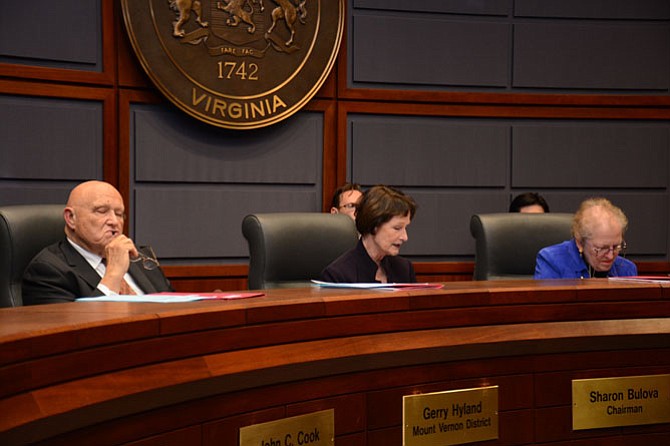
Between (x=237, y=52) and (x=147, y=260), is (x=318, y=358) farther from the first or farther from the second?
(x=237, y=52)

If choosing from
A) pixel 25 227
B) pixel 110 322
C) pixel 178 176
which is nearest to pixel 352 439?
pixel 110 322

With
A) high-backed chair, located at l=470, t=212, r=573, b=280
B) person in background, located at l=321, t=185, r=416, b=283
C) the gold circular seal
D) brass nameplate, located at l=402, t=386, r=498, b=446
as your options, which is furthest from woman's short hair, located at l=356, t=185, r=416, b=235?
the gold circular seal

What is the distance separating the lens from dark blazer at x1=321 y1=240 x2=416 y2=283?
2.79 m

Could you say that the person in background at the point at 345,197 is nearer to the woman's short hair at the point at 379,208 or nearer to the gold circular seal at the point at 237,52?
the gold circular seal at the point at 237,52

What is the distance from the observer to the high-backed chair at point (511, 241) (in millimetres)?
3283

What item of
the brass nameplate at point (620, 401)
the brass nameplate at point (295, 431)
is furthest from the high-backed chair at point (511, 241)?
the brass nameplate at point (295, 431)

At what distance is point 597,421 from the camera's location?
1.79 m

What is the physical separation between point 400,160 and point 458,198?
0.37m

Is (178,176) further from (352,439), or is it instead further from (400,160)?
(352,439)

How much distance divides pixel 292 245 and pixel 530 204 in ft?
5.77

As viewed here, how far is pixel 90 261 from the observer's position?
9.00ft

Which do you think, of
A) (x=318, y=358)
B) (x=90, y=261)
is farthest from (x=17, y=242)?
(x=318, y=358)

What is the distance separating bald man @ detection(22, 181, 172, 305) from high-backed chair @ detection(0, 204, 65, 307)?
0.07 meters

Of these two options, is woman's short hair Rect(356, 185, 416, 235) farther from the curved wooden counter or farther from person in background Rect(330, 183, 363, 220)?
person in background Rect(330, 183, 363, 220)
